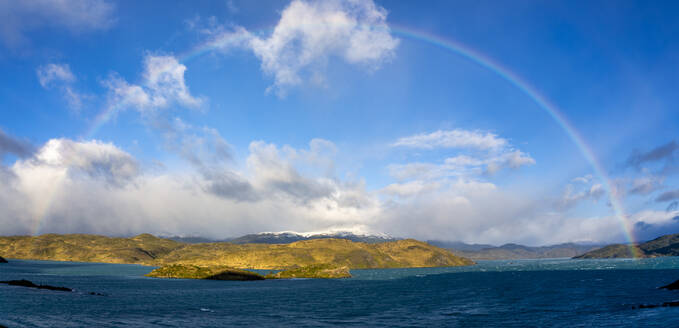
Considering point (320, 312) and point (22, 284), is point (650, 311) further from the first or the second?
point (22, 284)

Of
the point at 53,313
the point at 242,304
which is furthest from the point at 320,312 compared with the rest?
the point at 53,313

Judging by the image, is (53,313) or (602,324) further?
(53,313)

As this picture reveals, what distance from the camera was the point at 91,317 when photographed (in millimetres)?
88812

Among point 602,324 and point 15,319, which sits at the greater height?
point 15,319

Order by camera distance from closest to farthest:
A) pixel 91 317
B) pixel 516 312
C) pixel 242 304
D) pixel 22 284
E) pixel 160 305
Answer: pixel 91 317, pixel 516 312, pixel 160 305, pixel 242 304, pixel 22 284

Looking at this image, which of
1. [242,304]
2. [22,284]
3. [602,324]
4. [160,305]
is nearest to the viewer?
[602,324]

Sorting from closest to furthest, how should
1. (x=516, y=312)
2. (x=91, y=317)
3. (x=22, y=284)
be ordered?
(x=91, y=317) → (x=516, y=312) → (x=22, y=284)

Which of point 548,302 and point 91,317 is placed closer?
point 91,317

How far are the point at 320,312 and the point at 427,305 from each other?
3443cm

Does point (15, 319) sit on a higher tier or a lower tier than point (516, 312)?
higher

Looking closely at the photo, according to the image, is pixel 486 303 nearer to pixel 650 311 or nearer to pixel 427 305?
pixel 427 305

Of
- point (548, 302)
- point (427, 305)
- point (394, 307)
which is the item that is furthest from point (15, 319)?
point (548, 302)

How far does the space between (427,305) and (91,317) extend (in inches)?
3444

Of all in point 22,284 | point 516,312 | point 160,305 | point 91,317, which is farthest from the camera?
point 22,284
